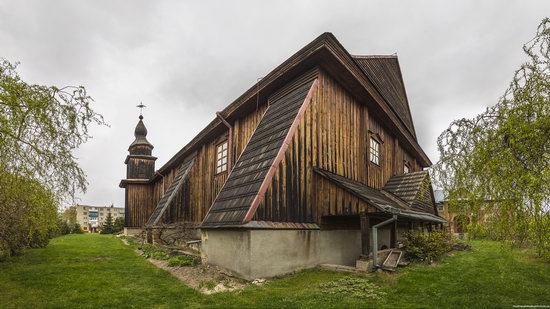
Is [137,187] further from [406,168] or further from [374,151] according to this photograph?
[374,151]

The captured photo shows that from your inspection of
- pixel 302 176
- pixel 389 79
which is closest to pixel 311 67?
pixel 302 176

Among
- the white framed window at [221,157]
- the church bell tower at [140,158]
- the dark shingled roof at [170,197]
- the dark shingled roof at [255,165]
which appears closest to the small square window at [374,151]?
the dark shingled roof at [255,165]

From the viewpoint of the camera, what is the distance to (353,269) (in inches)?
295

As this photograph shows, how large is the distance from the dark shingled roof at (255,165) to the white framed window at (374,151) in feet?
14.2

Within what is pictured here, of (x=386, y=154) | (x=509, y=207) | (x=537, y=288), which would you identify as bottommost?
(x=537, y=288)

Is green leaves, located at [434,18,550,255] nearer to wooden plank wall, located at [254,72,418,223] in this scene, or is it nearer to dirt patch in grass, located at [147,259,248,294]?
wooden plank wall, located at [254,72,418,223]

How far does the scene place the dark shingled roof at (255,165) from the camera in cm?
733

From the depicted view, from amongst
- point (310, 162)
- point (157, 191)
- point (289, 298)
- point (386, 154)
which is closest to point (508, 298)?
point (289, 298)

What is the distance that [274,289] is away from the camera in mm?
6121

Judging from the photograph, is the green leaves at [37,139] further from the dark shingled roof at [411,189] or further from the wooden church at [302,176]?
the dark shingled roof at [411,189]

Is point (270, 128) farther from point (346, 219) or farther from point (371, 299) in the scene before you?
point (371, 299)

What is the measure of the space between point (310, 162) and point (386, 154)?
673 centimetres

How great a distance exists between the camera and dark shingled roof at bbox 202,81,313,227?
289 inches

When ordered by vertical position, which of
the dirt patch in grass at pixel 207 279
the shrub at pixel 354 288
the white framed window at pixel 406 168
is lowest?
the dirt patch in grass at pixel 207 279
